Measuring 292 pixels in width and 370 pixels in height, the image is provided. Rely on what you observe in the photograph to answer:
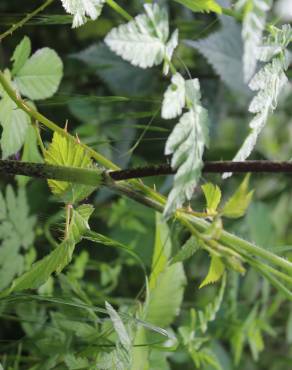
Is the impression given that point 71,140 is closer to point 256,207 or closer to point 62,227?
point 62,227

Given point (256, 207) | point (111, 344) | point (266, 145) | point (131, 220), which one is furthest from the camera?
point (266, 145)

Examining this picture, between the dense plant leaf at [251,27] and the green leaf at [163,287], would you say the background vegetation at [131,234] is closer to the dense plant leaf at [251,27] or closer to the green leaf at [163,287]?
the green leaf at [163,287]

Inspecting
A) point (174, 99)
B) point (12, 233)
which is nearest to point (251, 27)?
point (174, 99)

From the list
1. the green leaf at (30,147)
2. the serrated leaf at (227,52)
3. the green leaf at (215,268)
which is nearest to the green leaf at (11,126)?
the green leaf at (30,147)

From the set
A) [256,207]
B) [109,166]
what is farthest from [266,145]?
[109,166]

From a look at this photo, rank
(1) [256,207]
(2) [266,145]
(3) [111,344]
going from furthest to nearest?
(2) [266,145] < (1) [256,207] < (3) [111,344]

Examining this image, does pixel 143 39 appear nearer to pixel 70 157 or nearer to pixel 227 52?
pixel 70 157
